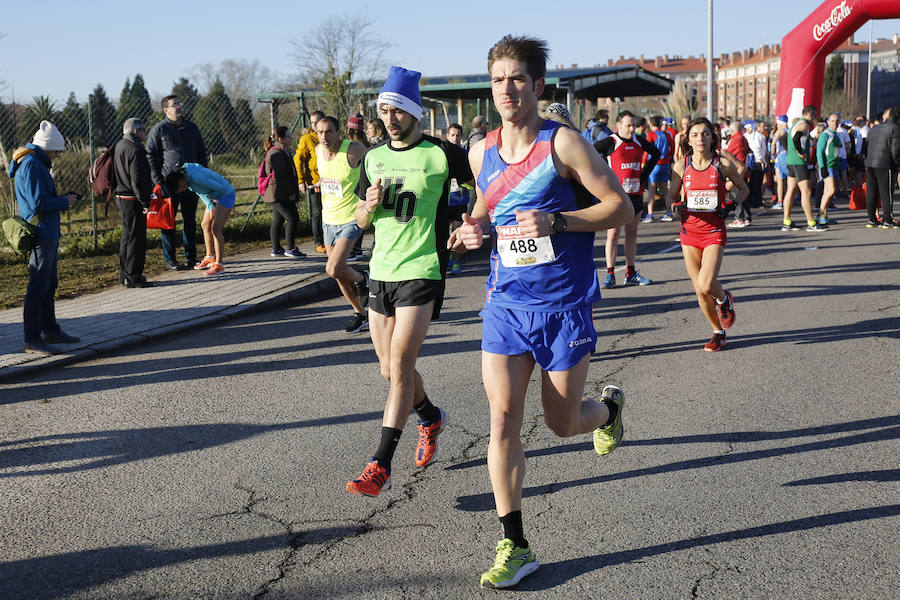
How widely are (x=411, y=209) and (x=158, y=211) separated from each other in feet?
22.9

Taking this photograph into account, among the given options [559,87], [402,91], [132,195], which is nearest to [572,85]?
[559,87]

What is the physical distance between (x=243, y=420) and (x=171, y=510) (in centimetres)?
145

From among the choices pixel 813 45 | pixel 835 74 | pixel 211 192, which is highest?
pixel 835 74

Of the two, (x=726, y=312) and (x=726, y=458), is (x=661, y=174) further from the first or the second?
(x=726, y=458)

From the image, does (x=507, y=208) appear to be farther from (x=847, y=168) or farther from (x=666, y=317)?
(x=847, y=168)

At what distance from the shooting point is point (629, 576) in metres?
3.43

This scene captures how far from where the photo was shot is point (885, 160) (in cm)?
1488

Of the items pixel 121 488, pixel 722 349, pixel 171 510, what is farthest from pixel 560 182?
pixel 722 349

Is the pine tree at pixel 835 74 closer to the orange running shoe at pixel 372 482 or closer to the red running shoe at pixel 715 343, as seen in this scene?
the red running shoe at pixel 715 343

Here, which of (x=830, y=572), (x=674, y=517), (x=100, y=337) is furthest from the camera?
(x=100, y=337)

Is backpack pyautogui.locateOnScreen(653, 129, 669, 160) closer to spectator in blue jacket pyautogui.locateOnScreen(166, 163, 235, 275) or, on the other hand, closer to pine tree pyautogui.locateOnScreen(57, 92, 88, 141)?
spectator in blue jacket pyautogui.locateOnScreen(166, 163, 235, 275)

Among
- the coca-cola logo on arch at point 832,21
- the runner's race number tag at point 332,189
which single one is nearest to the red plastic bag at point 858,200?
the coca-cola logo on arch at point 832,21

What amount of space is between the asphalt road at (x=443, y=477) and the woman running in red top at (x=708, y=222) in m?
0.38

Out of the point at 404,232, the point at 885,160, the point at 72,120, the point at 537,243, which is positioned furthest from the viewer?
the point at 885,160
